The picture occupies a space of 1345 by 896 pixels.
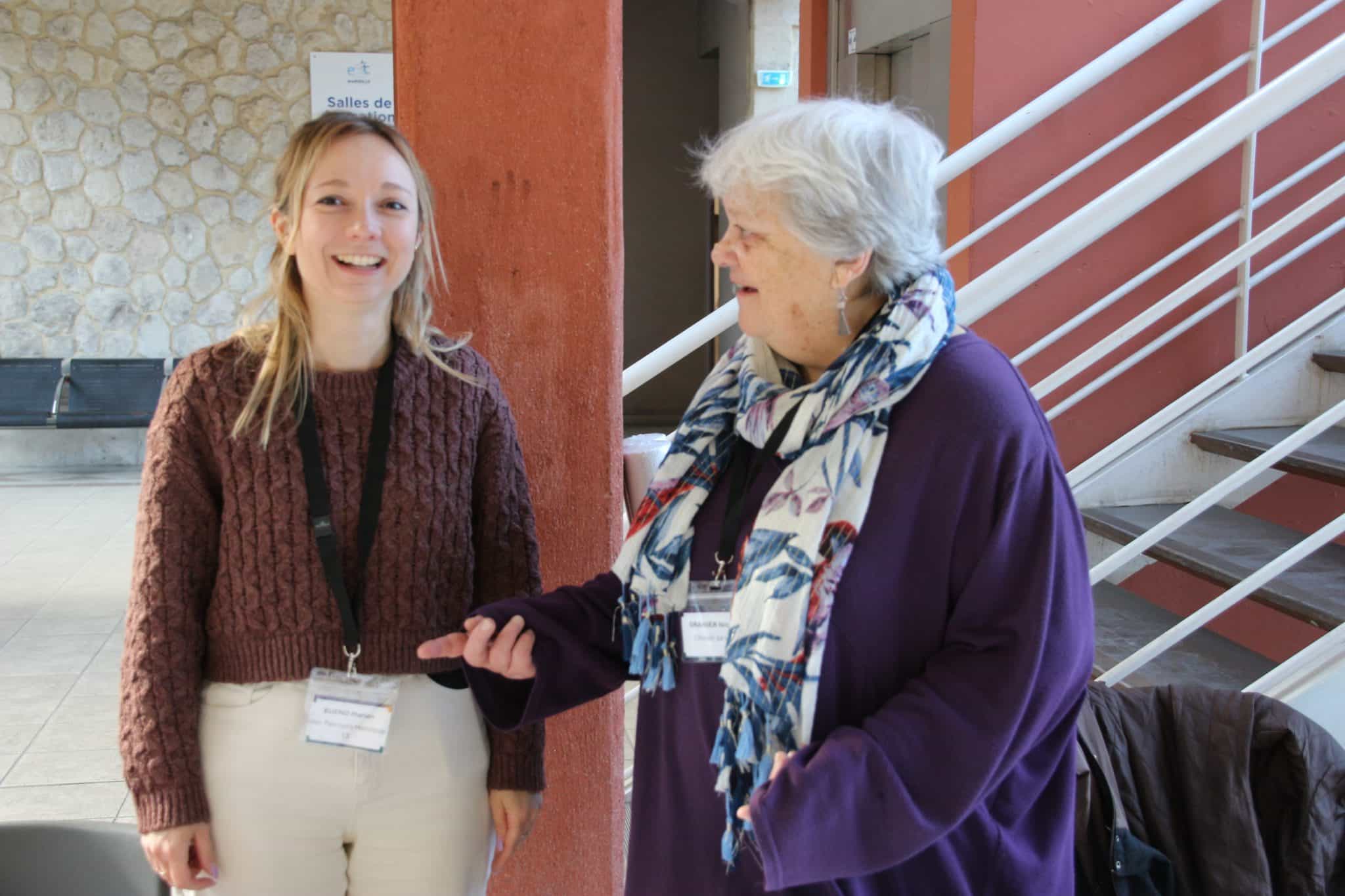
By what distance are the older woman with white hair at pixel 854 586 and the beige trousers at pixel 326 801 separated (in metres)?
0.13

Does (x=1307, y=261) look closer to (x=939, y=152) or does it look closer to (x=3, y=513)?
(x=939, y=152)

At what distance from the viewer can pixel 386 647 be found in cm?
142

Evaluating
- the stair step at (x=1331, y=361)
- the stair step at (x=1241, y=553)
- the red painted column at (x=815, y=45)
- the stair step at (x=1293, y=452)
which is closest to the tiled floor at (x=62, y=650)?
the stair step at (x=1241, y=553)

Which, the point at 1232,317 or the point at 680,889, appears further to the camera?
the point at 1232,317

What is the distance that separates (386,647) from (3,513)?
20.6ft

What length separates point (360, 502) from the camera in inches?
55.4

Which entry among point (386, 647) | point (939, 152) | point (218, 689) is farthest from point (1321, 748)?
point (218, 689)

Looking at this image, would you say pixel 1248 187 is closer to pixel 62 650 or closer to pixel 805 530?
pixel 805 530

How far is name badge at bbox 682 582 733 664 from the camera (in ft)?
4.42

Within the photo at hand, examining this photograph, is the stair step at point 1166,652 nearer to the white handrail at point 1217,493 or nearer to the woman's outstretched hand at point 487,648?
the white handrail at point 1217,493

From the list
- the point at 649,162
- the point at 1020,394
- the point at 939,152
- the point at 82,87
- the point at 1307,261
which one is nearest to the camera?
the point at 1020,394

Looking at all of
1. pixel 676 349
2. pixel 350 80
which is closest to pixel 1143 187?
pixel 676 349

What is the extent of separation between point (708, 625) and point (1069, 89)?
1906 mm

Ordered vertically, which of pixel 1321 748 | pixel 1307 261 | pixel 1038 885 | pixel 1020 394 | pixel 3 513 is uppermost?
pixel 1307 261
